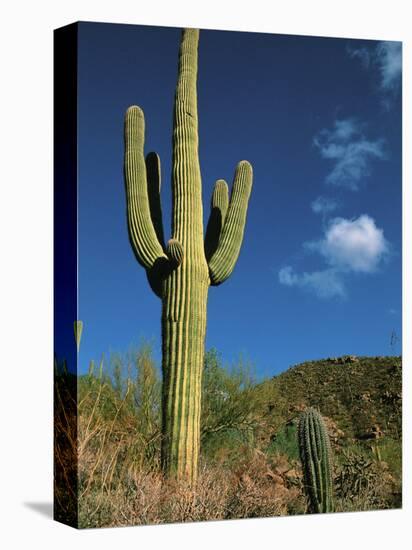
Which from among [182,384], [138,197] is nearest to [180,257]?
[138,197]

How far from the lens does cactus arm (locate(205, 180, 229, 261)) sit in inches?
713

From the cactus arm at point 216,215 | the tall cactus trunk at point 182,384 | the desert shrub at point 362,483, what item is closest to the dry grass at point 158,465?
the desert shrub at point 362,483

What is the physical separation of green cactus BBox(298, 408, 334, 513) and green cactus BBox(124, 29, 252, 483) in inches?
54.1

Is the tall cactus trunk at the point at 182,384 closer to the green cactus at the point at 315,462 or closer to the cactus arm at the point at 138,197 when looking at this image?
the cactus arm at the point at 138,197

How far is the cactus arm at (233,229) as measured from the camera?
708 inches

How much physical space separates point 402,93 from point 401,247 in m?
1.82

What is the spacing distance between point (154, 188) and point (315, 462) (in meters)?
3.62

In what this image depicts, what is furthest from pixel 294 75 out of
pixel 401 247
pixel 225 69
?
pixel 401 247

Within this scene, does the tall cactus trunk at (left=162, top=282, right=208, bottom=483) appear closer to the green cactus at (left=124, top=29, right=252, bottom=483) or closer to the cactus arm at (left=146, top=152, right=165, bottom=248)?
the green cactus at (left=124, top=29, right=252, bottom=483)

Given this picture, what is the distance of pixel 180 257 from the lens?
1761 cm

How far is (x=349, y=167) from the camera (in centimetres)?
1875

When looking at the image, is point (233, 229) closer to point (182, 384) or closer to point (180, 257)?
point (180, 257)

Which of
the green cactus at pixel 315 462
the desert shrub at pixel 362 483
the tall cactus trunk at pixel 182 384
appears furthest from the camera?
the desert shrub at pixel 362 483

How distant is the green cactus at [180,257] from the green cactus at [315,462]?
4.51 ft
